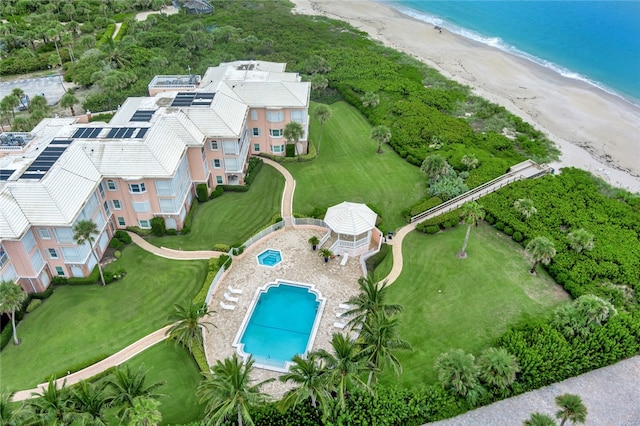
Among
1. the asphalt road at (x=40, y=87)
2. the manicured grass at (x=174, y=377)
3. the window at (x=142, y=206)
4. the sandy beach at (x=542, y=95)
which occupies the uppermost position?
the sandy beach at (x=542, y=95)

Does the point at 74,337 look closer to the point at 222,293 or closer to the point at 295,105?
the point at 222,293

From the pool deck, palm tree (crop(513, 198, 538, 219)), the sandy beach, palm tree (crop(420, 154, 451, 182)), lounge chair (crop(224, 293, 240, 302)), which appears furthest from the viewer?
the sandy beach

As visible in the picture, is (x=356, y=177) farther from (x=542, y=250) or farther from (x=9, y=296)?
(x=9, y=296)

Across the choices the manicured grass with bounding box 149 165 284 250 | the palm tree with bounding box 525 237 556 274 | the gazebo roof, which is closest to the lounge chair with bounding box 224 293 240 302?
the manicured grass with bounding box 149 165 284 250

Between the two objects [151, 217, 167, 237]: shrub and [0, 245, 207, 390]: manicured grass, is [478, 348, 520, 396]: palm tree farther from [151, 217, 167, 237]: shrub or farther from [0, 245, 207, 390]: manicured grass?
[151, 217, 167, 237]: shrub

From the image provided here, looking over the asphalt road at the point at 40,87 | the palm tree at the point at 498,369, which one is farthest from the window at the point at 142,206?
the asphalt road at the point at 40,87

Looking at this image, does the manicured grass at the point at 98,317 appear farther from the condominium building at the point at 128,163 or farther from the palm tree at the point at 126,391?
the palm tree at the point at 126,391

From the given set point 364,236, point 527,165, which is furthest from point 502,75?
point 364,236
